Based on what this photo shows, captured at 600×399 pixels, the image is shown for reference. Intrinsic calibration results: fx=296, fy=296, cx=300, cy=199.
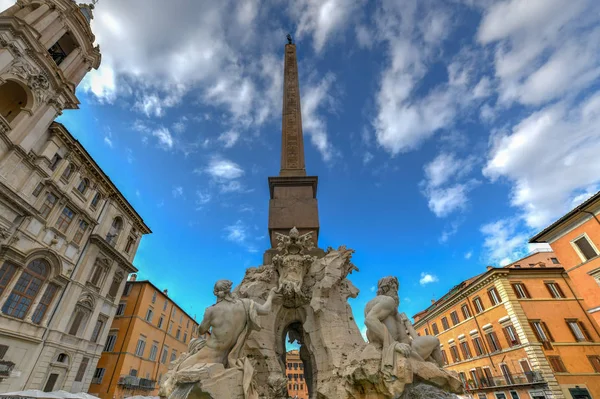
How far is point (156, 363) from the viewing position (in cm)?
2658

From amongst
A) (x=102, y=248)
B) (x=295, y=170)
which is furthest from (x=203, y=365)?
(x=102, y=248)

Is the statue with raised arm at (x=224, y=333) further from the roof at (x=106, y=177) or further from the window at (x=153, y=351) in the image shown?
the window at (x=153, y=351)

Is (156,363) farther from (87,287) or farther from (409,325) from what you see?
(409,325)

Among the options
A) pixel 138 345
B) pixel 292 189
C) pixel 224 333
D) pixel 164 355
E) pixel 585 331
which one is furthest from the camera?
pixel 164 355

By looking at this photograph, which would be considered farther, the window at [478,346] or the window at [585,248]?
the window at [478,346]

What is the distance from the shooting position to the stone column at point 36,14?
19.8 meters

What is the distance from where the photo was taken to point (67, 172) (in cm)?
1986

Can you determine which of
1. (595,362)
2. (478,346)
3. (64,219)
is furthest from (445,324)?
(64,219)

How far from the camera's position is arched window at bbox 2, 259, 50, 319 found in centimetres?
1550

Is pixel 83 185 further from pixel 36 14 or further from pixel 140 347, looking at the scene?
pixel 140 347

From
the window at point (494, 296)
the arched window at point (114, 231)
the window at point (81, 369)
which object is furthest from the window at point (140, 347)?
the window at point (494, 296)

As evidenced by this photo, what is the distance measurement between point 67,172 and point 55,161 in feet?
3.18

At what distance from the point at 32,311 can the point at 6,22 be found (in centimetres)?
1637

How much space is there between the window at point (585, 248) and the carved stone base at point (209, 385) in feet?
70.7
